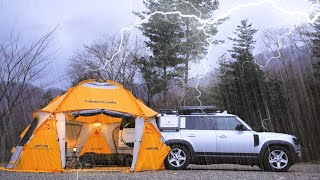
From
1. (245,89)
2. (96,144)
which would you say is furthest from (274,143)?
(245,89)

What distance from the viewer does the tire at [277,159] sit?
1200cm

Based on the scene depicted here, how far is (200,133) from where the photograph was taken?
12352mm

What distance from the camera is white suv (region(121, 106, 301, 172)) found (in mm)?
12039

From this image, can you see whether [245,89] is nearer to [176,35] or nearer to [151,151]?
[176,35]

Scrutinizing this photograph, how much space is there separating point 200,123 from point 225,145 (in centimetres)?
98

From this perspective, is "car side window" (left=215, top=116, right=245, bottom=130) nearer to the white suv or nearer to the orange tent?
the white suv

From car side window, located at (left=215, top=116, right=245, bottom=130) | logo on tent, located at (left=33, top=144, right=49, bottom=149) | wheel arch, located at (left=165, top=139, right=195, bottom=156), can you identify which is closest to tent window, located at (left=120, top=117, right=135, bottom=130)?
wheel arch, located at (left=165, top=139, right=195, bottom=156)

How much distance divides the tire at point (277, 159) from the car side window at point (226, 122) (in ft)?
3.83

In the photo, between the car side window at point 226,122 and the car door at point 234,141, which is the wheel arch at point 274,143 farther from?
the car side window at point 226,122

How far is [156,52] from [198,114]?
17577 millimetres

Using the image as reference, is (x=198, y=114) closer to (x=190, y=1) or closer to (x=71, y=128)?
(x=71, y=128)

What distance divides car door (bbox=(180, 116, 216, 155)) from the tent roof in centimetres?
114

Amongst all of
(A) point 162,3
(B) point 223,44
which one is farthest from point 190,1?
(B) point 223,44

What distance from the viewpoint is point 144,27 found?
3000 centimetres
